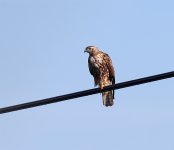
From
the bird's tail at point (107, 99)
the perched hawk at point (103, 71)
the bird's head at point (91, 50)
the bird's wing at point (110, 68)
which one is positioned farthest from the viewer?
the bird's head at point (91, 50)

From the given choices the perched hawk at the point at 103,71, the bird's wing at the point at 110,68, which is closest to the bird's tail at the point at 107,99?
the perched hawk at the point at 103,71

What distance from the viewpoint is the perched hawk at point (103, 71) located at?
558 inches

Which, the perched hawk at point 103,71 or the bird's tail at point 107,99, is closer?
the bird's tail at point 107,99

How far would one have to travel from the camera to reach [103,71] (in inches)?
572

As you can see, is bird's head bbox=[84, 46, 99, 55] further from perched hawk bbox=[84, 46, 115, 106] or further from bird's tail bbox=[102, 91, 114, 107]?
bird's tail bbox=[102, 91, 114, 107]

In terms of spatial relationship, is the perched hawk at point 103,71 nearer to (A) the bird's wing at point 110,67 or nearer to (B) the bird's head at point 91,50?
(A) the bird's wing at point 110,67

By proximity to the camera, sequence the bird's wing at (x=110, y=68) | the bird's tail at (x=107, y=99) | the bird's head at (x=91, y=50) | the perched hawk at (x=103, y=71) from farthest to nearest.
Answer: the bird's head at (x=91, y=50) → the bird's wing at (x=110, y=68) → the perched hawk at (x=103, y=71) → the bird's tail at (x=107, y=99)

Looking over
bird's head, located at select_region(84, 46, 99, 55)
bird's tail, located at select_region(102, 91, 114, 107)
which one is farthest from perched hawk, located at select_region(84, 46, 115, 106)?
bird's head, located at select_region(84, 46, 99, 55)

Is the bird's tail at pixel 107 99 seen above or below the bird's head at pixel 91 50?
below

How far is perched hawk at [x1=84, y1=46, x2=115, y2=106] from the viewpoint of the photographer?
558 inches

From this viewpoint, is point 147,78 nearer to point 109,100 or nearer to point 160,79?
point 160,79

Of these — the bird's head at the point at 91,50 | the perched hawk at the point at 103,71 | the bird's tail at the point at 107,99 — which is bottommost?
the bird's tail at the point at 107,99

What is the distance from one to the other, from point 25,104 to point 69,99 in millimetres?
554

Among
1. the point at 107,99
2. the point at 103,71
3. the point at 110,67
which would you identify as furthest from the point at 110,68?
the point at 107,99
